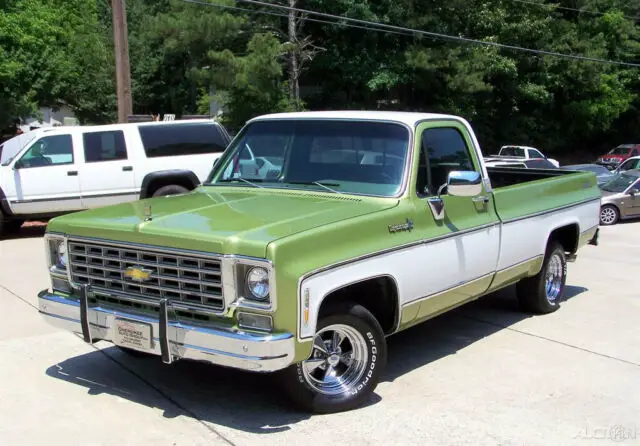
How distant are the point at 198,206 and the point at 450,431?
2343 mm

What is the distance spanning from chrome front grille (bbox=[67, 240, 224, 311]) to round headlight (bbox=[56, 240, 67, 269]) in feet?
0.38

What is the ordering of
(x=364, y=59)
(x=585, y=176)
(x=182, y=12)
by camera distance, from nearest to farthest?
(x=585, y=176) < (x=182, y=12) < (x=364, y=59)

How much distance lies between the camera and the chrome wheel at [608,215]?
1730cm

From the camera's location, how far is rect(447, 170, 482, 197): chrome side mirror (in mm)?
5473

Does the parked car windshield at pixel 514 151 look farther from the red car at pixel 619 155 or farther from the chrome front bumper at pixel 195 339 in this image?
the chrome front bumper at pixel 195 339

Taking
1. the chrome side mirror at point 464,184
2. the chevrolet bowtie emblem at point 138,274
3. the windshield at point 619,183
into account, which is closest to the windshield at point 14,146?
the chevrolet bowtie emblem at point 138,274

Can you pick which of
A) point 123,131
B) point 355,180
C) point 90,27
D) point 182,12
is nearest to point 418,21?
point 182,12

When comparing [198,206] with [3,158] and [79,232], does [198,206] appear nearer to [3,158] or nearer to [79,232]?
[79,232]

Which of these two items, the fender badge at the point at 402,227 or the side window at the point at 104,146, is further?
the side window at the point at 104,146

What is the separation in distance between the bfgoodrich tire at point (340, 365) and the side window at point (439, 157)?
Answer: 48.3 inches

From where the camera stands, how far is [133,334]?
4691mm

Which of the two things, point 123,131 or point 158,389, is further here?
point 123,131

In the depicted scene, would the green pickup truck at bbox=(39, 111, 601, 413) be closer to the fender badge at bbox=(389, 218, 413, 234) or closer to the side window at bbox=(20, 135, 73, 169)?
the fender badge at bbox=(389, 218, 413, 234)

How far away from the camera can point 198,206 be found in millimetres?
5324
